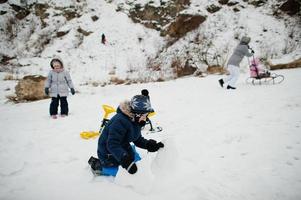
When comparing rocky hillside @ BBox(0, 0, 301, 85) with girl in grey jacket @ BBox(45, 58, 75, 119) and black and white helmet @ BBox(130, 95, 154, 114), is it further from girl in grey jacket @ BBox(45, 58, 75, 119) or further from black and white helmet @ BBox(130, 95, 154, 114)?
black and white helmet @ BBox(130, 95, 154, 114)

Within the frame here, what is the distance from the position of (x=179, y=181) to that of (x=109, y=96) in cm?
598

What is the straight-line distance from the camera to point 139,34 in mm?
17109

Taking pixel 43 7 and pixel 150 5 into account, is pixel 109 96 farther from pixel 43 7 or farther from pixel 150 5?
pixel 43 7

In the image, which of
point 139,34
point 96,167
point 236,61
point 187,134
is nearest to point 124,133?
point 96,167

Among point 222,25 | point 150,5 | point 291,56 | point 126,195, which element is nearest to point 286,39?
point 291,56

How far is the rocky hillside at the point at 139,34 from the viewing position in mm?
12977

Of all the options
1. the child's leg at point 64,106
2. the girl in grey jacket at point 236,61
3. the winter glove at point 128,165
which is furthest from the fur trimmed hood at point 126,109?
the girl in grey jacket at point 236,61

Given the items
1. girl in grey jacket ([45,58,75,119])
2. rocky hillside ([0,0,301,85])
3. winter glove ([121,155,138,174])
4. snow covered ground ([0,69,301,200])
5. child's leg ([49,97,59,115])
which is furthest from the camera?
rocky hillside ([0,0,301,85])

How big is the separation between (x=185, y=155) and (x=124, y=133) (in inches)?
45.0

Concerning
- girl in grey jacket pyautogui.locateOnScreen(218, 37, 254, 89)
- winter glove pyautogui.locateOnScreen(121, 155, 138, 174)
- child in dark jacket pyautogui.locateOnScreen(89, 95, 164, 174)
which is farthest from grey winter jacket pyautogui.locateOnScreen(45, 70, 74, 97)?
girl in grey jacket pyautogui.locateOnScreen(218, 37, 254, 89)

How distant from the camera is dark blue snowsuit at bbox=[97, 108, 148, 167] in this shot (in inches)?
94.7

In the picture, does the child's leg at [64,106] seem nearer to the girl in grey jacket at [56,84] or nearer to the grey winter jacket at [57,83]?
the girl in grey jacket at [56,84]

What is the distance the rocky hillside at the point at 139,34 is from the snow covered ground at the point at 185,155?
6023 mm

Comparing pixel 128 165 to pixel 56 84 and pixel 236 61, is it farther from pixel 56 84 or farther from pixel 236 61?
pixel 236 61
